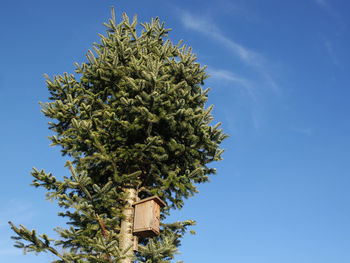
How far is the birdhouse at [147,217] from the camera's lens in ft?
30.5

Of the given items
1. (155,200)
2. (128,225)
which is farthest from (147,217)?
(128,225)

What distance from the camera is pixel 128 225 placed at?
9625mm

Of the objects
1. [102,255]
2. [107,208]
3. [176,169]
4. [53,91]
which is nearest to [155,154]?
[176,169]

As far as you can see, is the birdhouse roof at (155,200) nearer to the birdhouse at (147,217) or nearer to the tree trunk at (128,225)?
the birdhouse at (147,217)

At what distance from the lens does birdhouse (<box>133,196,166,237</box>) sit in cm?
930

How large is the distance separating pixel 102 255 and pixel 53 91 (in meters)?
5.57

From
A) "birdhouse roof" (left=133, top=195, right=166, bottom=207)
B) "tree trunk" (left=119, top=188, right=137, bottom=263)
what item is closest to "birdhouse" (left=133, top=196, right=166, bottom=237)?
"birdhouse roof" (left=133, top=195, right=166, bottom=207)

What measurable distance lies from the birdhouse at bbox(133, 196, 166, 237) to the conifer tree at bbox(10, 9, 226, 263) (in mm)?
270

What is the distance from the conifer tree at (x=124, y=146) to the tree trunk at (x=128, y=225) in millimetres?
27

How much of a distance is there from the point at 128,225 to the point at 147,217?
0.66 metres

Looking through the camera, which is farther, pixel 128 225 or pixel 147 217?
A: pixel 128 225

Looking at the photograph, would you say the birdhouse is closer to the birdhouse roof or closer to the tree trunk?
the birdhouse roof

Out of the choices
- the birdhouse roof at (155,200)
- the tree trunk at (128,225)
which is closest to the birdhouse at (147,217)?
the birdhouse roof at (155,200)

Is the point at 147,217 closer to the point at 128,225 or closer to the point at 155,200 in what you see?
the point at 155,200
